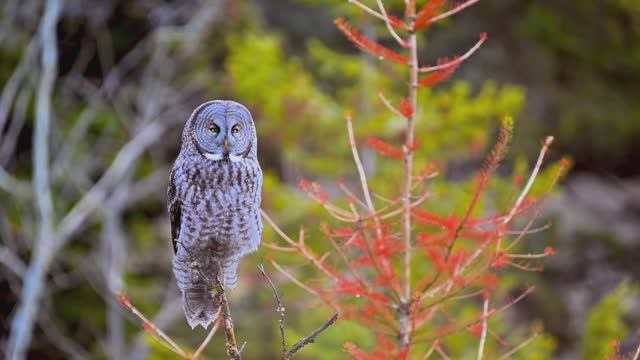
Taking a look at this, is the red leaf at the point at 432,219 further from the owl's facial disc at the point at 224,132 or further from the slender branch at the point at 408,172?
the owl's facial disc at the point at 224,132

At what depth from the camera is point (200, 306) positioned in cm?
384

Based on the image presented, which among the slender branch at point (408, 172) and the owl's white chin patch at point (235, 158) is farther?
the slender branch at point (408, 172)

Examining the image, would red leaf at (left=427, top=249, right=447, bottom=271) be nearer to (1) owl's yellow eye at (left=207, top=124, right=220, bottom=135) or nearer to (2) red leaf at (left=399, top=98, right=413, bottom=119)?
(2) red leaf at (left=399, top=98, right=413, bottom=119)

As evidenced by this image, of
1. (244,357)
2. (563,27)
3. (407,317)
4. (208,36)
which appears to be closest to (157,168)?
(208,36)

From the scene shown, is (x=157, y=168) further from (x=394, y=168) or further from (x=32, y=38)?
(x=394, y=168)

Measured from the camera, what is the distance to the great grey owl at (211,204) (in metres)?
3.52

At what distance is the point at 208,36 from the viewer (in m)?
14.5

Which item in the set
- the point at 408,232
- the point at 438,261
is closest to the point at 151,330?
the point at 408,232

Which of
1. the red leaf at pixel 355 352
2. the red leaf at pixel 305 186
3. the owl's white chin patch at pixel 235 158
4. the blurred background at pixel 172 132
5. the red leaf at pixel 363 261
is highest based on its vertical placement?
the owl's white chin patch at pixel 235 158

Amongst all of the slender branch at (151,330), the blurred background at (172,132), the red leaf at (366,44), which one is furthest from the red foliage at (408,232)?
the blurred background at (172,132)

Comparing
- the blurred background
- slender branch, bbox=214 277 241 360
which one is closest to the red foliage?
slender branch, bbox=214 277 241 360

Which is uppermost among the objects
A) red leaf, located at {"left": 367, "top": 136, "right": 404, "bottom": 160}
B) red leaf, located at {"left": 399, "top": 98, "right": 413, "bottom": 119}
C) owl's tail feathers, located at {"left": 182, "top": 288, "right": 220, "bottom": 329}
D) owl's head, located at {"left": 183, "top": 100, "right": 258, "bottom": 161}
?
owl's head, located at {"left": 183, "top": 100, "right": 258, "bottom": 161}

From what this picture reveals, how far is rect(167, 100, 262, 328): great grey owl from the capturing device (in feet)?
11.6

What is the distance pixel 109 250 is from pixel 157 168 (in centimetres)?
126
